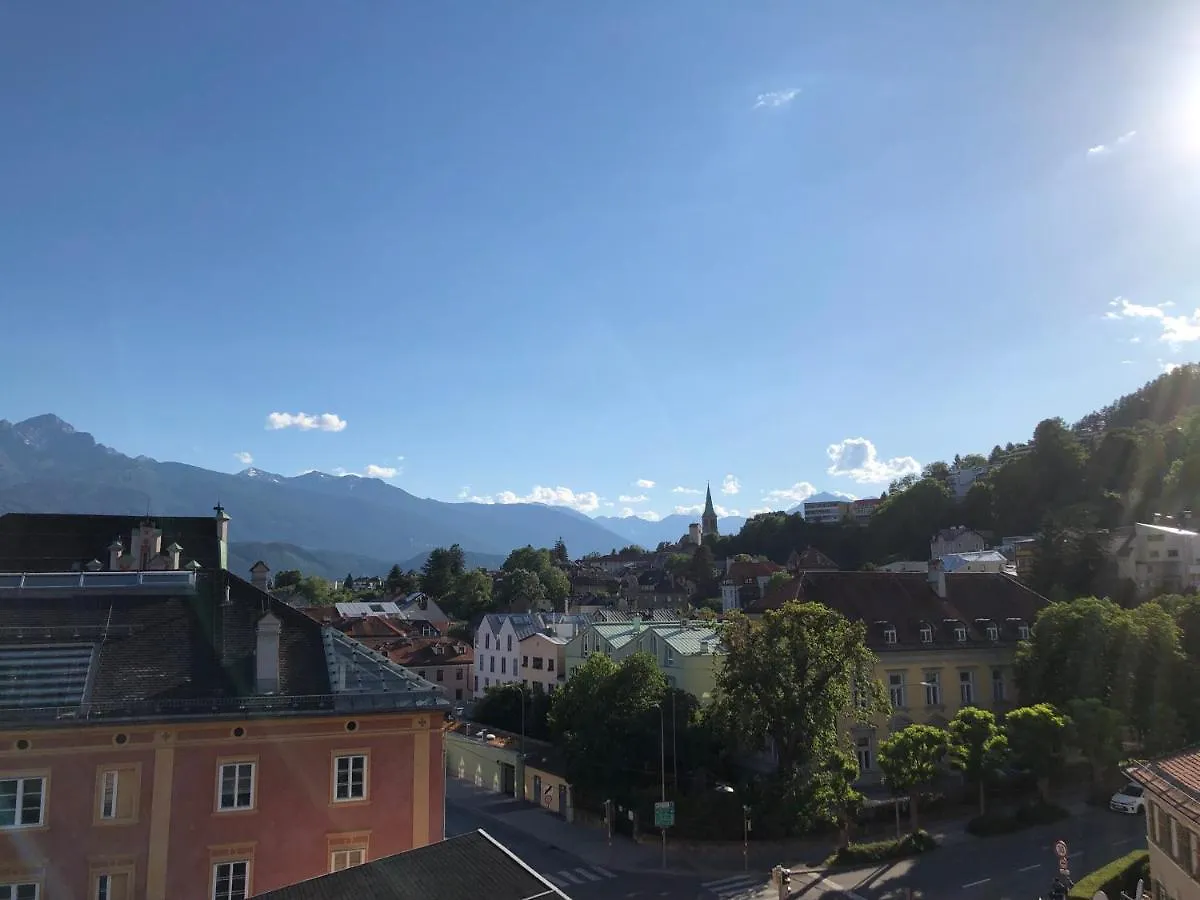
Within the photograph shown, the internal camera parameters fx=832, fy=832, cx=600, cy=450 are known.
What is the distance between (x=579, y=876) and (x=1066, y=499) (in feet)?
281

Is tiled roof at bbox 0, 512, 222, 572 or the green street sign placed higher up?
tiled roof at bbox 0, 512, 222, 572

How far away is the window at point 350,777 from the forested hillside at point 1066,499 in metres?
53.2

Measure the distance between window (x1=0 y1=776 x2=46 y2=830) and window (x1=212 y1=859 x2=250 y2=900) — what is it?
12.5 feet

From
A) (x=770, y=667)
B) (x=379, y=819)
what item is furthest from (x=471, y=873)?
(x=770, y=667)

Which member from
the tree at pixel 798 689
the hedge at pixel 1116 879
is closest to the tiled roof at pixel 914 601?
the tree at pixel 798 689

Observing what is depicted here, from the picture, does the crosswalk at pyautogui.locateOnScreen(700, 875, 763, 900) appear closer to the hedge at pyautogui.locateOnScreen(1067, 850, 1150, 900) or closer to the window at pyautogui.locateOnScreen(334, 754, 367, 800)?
the hedge at pyautogui.locateOnScreen(1067, 850, 1150, 900)

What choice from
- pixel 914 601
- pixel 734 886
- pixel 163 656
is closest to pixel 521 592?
pixel 914 601

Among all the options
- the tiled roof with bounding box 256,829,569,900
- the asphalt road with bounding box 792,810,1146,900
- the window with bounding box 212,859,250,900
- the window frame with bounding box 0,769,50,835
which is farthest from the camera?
the asphalt road with bounding box 792,810,1146,900

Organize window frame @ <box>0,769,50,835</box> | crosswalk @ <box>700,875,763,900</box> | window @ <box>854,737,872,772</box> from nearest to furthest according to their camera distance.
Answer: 1. window frame @ <box>0,769,50,835</box>
2. crosswalk @ <box>700,875,763,900</box>
3. window @ <box>854,737,872,772</box>

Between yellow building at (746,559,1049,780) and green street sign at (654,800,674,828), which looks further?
yellow building at (746,559,1049,780)

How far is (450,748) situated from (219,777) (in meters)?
35.0

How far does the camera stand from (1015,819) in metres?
33.3

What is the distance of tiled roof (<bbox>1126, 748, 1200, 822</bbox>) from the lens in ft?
52.1

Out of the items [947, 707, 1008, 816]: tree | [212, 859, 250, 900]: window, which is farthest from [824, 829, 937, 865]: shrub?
[212, 859, 250, 900]: window
